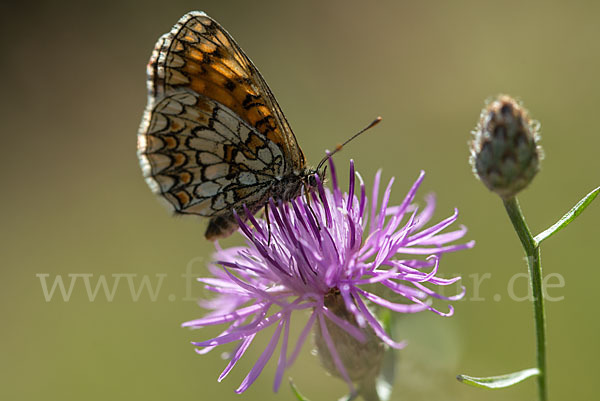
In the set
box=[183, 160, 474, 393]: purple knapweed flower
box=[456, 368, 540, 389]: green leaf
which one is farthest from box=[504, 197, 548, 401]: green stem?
box=[183, 160, 474, 393]: purple knapweed flower

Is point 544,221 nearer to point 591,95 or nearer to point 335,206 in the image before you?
point 591,95

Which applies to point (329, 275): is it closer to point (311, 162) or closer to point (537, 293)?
point (537, 293)

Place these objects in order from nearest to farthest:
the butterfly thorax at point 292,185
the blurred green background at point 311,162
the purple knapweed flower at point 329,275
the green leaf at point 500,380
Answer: the green leaf at point 500,380 < the purple knapweed flower at point 329,275 < the butterfly thorax at point 292,185 < the blurred green background at point 311,162

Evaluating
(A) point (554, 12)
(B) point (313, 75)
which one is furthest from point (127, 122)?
(A) point (554, 12)

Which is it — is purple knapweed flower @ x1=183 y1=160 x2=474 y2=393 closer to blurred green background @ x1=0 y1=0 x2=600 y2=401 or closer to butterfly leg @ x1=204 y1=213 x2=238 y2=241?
butterfly leg @ x1=204 y1=213 x2=238 y2=241

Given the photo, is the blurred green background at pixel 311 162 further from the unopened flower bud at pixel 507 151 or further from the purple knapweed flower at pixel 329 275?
the unopened flower bud at pixel 507 151

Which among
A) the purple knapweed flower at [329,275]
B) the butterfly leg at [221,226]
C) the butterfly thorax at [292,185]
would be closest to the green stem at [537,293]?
the purple knapweed flower at [329,275]

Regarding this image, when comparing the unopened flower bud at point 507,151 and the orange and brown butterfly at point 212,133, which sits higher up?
the orange and brown butterfly at point 212,133
